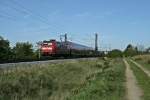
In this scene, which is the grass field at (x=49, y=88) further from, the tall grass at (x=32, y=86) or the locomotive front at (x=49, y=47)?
the locomotive front at (x=49, y=47)

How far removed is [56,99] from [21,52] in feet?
267

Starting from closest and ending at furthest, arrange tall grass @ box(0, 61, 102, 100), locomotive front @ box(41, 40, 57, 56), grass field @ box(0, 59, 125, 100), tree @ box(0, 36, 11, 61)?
grass field @ box(0, 59, 125, 100)
tall grass @ box(0, 61, 102, 100)
locomotive front @ box(41, 40, 57, 56)
tree @ box(0, 36, 11, 61)

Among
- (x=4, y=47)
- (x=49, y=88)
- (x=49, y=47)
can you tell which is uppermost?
(x=4, y=47)

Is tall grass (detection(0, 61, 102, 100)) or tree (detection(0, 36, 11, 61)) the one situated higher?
tree (detection(0, 36, 11, 61))

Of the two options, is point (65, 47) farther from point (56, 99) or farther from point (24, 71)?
point (56, 99)

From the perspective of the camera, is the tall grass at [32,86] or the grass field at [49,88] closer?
the grass field at [49,88]

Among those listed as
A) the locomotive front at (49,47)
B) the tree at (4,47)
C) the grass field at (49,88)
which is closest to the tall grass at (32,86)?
the grass field at (49,88)

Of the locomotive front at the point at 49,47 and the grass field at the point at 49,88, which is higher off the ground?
the locomotive front at the point at 49,47

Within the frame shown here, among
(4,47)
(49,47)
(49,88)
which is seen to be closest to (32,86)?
(49,88)

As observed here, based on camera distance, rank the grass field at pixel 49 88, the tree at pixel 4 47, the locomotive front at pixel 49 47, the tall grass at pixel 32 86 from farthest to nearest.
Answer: the tree at pixel 4 47, the locomotive front at pixel 49 47, the tall grass at pixel 32 86, the grass field at pixel 49 88

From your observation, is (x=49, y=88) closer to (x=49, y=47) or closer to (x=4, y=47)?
Result: (x=49, y=47)

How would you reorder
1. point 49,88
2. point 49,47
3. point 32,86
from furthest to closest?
point 49,47 < point 49,88 < point 32,86

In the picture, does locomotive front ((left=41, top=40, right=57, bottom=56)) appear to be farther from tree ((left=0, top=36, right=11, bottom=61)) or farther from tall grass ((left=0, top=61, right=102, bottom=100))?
tall grass ((left=0, top=61, right=102, bottom=100))

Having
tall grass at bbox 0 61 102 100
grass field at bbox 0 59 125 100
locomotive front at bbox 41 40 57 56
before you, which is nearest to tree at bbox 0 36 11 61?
locomotive front at bbox 41 40 57 56
